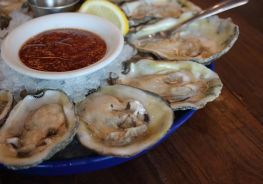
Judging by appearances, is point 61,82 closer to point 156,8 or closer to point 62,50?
point 62,50

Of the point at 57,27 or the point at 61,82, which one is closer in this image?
the point at 61,82

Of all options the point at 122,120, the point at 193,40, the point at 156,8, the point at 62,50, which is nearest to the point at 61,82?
the point at 62,50

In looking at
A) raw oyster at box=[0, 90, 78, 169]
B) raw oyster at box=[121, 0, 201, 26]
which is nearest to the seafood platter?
raw oyster at box=[0, 90, 78, 169]

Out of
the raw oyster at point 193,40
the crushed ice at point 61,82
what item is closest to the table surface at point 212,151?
the raw oyster at point 193,40

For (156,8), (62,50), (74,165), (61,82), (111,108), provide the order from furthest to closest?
(156,8)
(62,50)
(61,82)
(111,108)
(74,165)

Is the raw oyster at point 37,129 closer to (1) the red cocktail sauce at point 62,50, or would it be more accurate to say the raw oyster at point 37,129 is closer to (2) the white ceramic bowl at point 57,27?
(2) the white ceramic bowl at point 57,27

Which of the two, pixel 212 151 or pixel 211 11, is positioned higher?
pixel 211 11

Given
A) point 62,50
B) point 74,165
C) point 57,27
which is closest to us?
point 74,165

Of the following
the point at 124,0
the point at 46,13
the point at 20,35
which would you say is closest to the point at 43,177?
the point at 20,35
